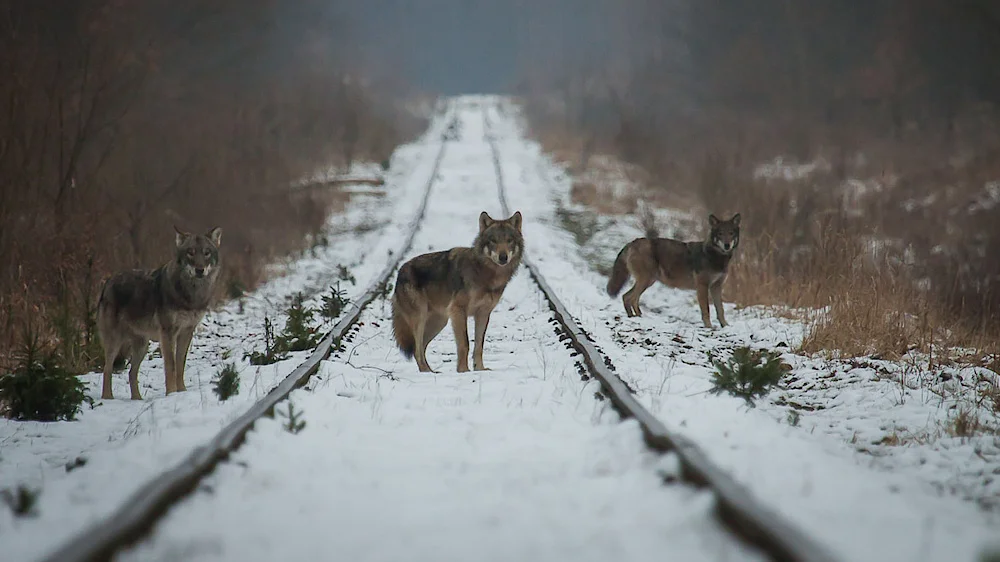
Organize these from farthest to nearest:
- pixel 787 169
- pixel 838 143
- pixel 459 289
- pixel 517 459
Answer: pixel 838 143 < pixel 787 169 < pixel 459 289 < pixel 517 459

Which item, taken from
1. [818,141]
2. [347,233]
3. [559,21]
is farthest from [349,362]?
[559,21]

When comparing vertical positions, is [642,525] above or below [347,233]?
below

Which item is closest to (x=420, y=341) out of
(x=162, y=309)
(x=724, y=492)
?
(x=162, y=309)

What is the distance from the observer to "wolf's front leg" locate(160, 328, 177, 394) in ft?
23.4

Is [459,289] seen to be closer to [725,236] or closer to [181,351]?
[181,351]

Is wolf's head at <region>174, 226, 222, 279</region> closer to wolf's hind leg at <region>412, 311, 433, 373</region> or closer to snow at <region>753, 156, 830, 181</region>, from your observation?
wolf's hind leg at <region>412, 311, 433, 373</region>

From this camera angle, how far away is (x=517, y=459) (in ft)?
14.3

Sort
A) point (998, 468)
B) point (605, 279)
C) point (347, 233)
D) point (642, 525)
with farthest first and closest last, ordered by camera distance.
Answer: point (347, 233), point (605, 279), point (998, 468), point (642, 525)

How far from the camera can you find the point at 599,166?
94.6ft

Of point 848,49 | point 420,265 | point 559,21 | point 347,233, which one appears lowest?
point 420,265

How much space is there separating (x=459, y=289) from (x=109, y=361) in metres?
3.07

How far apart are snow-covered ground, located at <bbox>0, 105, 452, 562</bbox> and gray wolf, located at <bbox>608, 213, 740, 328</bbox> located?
3698 millimetres

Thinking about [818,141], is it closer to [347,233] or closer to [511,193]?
[511,193]

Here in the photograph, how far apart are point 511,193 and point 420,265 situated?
16.1m
